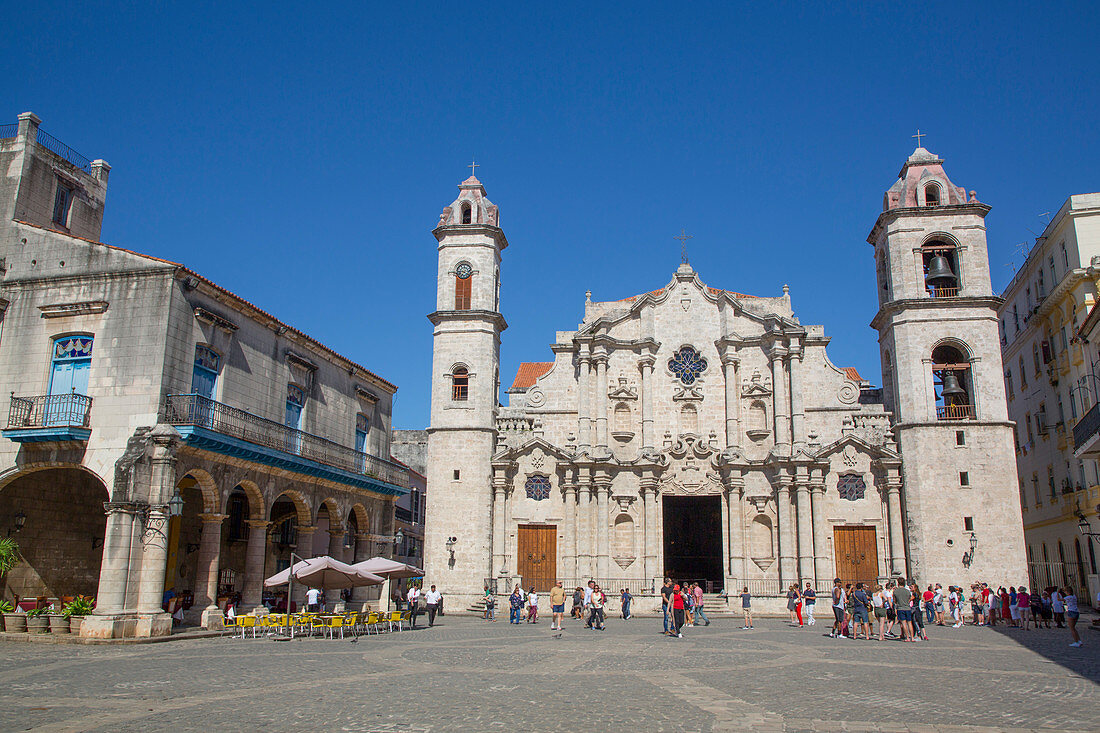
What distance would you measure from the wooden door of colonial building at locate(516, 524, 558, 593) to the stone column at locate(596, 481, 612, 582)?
1893mm

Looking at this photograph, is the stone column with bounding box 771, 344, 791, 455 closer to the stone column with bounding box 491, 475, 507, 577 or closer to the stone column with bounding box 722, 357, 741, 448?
the stone column with bounding box 722, 357, 741, 448

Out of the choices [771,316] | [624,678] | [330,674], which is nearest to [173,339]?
[330,674]

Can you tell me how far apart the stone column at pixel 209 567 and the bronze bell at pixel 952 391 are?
28443 millimetres

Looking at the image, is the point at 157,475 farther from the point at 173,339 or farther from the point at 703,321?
the point at 703,321

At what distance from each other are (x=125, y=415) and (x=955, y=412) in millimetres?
30858

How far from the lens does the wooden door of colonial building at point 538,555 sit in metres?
36.6

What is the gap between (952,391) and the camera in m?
35.1

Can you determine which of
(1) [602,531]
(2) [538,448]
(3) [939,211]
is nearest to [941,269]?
(3) [939,211]

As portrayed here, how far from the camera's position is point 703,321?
39.5m

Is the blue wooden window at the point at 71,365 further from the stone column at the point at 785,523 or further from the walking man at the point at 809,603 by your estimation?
the stone column at the point at 785,523

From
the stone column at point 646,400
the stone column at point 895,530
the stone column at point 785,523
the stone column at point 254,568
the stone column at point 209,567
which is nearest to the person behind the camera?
the stone column at point 209,567

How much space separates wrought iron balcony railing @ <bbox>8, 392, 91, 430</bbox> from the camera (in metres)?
21.2

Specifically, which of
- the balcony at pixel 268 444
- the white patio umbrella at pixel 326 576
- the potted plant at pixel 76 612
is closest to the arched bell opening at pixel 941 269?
the balcony at pixel 268 444

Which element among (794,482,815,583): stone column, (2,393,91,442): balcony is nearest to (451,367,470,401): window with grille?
(794,482,815,583): stone column
